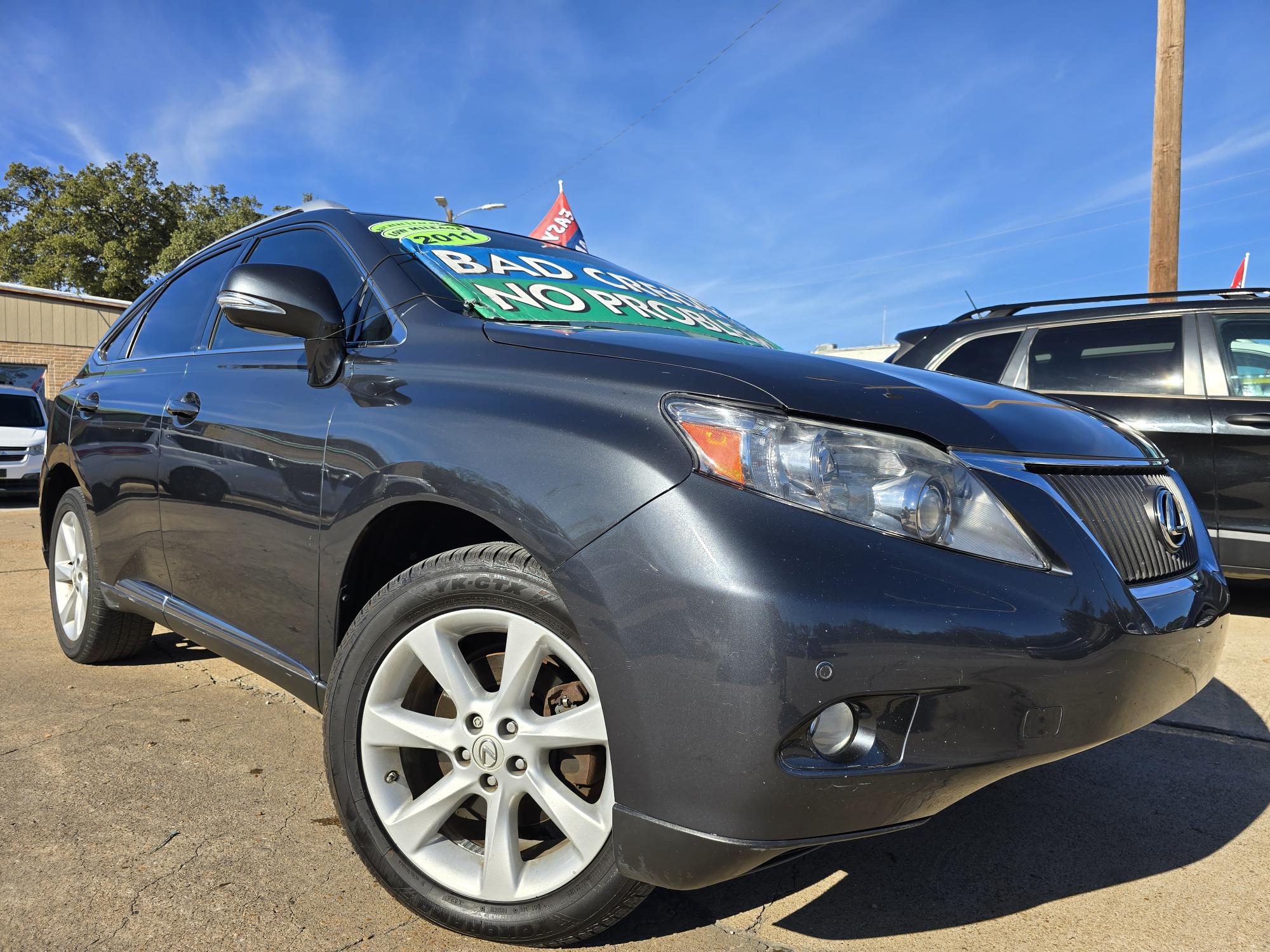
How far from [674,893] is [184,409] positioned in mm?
1958

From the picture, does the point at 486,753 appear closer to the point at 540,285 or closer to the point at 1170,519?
the point at 540,285

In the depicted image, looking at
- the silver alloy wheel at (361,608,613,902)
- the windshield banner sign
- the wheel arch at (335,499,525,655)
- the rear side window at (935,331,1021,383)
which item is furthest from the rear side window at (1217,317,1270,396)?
the silver alloy wheel at (361,608,613,902)

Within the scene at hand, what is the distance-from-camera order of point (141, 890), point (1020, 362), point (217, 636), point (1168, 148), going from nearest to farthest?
point (141, 890)
point (217, 636)
point (1020, 362)
point (1168, 148)

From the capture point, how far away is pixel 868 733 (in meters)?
1.42

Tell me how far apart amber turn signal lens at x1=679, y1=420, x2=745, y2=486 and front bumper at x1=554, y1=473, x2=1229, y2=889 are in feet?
0.14

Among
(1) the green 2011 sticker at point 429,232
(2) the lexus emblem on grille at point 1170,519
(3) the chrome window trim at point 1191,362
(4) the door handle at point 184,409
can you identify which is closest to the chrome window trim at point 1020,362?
(3) the chrome window trim at point 1191,362

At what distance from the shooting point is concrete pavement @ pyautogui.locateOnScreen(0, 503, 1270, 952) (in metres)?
1.78

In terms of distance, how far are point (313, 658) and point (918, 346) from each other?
427 cm

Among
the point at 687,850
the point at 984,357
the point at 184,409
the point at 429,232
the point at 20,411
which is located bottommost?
the point at 687,850

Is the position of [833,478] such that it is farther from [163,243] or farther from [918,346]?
[163,243]

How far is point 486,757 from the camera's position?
5.52 feet

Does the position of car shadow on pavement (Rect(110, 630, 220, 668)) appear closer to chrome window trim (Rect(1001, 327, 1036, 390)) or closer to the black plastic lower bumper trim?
the black plastic lower bumper trim

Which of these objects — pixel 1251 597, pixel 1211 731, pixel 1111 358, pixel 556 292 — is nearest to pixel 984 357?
pixel 1111 358

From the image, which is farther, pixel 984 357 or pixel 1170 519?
pixel 984 357
